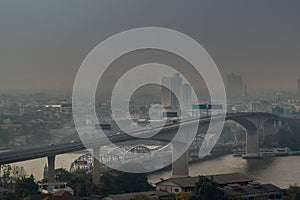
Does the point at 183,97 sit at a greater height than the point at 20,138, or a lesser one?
greater

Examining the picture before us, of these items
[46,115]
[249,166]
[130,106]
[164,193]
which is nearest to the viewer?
[164,193]

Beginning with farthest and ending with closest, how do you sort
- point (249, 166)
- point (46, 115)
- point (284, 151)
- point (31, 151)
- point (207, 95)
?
point (207, 95) → point (46, 115) → point (284, 151) → point (249, 166) → point (31, 151)

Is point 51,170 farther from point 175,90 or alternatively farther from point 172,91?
point 172,91

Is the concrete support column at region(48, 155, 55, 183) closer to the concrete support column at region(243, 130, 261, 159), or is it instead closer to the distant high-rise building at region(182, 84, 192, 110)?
the concrete support column at region(243, 130, 261, 159)

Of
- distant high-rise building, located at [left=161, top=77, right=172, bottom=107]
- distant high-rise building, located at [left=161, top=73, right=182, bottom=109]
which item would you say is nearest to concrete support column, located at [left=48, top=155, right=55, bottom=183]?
distant high-rise building, located at [left=161, top=73, right=182, bottom=109]

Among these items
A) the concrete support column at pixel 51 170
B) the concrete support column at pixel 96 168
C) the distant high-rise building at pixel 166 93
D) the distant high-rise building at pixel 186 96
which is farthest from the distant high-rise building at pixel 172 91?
the concrete support column at pixel 51 170

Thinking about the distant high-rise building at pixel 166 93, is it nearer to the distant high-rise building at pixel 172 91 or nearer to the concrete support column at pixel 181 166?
the distant high-rise building at pixel 172 91

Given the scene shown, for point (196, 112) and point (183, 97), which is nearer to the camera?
point (196, 112)

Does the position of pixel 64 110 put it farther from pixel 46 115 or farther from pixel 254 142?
pixel 254 142

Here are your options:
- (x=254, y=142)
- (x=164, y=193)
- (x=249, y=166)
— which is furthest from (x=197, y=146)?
(x=164, y=193)
